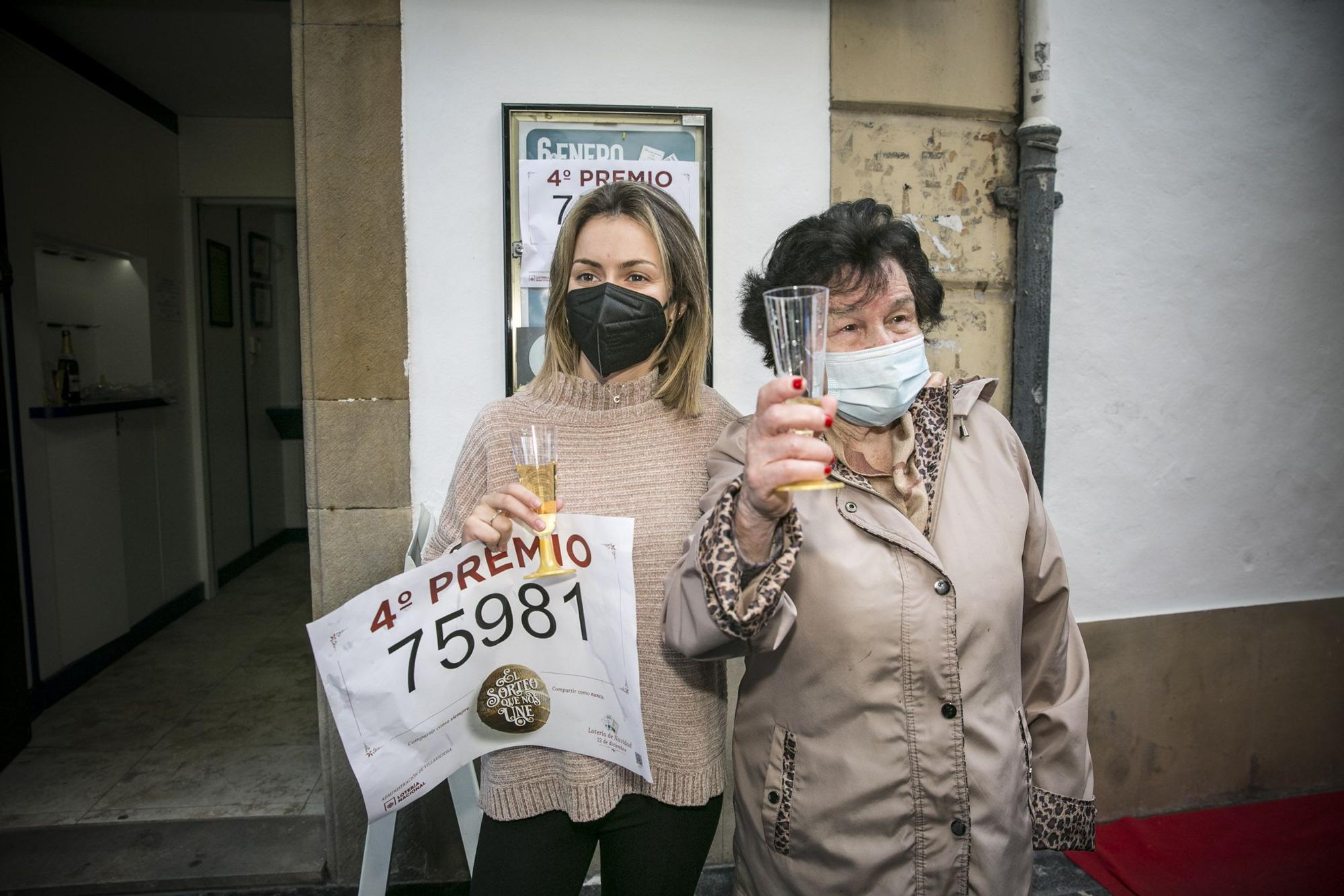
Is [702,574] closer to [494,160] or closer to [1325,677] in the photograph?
[494,160]

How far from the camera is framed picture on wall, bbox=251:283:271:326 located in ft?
24.4

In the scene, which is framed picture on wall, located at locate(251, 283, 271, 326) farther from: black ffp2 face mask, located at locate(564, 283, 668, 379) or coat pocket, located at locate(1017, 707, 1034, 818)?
coat pocket, located at locate(1017, 707, 1034, 818)

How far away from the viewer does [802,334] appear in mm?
1060

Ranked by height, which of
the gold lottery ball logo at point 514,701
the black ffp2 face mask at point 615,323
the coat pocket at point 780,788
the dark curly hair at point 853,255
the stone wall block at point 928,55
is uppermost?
the stone wall block at point 928,55

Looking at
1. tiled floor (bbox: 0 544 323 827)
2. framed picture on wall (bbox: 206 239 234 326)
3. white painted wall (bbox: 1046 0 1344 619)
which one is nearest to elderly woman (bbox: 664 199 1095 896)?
white painted wall (bbox: 1046 0 1344 619)

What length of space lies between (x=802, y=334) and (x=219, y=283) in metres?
6.88

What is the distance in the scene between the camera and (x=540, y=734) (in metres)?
1.44

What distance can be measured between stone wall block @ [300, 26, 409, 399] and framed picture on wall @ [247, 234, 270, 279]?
5.74 m

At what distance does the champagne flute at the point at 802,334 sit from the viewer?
41.3 inches

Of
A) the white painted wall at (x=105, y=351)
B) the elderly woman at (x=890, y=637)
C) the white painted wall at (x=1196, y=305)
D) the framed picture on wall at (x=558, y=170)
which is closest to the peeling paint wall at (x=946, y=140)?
the white painted wall at (x=1196, y=305)

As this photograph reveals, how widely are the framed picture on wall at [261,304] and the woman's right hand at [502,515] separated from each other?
7.21 meters

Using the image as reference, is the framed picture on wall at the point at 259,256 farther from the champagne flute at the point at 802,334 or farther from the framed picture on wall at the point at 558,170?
the champagne flute at the point at 802,334

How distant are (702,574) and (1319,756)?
11.5ft

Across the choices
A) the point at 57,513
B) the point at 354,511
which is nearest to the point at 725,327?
the point at 354,511
